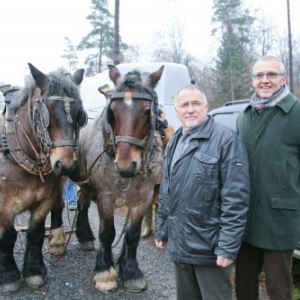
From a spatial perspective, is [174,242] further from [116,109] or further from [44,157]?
[44,157]

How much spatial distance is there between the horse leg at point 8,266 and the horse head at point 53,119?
870 millimetres

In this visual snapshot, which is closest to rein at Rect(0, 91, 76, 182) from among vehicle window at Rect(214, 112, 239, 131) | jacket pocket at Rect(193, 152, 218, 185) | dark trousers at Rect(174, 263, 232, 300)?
jacket pocket at Rect(193, 152, 218, 185)

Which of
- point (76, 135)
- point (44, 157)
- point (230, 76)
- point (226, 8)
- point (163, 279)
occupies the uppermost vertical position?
point (226, 8)

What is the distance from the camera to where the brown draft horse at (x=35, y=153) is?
300 cm

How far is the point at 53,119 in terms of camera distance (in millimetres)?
3014

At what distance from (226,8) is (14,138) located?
29861mm

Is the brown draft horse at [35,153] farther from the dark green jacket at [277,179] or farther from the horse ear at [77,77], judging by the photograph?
the dark green jacket at [277,179]

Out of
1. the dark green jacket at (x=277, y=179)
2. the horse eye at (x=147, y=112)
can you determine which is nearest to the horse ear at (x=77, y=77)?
the horse eye at (x=147, y=112)

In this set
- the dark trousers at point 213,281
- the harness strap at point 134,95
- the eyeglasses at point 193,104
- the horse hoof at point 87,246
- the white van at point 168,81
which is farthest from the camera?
the white van at point 168,81

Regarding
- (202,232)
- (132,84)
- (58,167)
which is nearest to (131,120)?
(132,84)

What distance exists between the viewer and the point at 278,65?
2.28m

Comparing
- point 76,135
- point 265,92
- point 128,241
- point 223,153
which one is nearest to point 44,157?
point 76,135

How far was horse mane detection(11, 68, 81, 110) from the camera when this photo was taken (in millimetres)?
3090

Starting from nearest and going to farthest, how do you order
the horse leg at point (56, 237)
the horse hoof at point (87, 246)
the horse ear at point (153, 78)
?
the horse ear at point (153, 78) → the horse leg at point (56, 237) → the horse hoof at point (87, 246)
